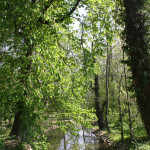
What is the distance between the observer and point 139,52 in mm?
7453

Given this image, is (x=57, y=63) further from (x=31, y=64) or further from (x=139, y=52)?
(x=139, y=52)

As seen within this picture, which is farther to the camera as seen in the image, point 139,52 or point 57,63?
point 139,52

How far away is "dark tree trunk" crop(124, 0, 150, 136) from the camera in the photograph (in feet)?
23.9

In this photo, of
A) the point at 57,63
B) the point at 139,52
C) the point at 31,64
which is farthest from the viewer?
the point at 139,52

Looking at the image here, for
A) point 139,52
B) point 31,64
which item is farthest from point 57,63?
point 139,52

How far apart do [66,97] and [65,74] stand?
0.89m

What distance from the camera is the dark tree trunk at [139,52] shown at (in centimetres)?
727

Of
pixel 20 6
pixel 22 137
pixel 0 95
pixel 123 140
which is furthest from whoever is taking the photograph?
pixel 123 140

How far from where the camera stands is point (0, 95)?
3.74 m

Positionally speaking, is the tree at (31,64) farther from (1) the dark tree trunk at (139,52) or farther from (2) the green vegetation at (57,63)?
(1) the dark tree trunk at (139,52)

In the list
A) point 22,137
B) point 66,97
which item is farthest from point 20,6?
point 22,137

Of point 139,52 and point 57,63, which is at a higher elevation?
point 139,52

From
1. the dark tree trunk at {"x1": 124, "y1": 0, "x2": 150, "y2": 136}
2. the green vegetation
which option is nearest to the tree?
the green vegetation

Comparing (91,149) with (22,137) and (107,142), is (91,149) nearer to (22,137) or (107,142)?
(107,142)
